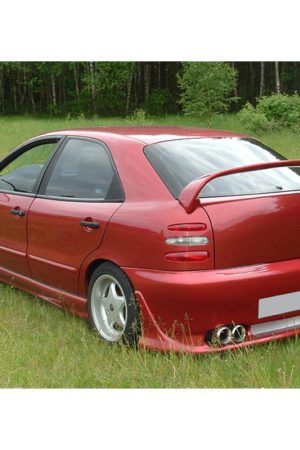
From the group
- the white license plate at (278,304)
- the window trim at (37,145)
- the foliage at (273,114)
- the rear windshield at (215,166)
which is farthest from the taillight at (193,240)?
the foliage at (273,114)

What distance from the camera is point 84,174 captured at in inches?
178

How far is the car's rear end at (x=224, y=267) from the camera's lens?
347 centimetres

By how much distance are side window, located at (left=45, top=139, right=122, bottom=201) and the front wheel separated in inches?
22.1

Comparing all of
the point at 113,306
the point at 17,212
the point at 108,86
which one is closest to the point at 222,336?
Answer: the point at 113,306

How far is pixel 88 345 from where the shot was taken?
13.4 ft

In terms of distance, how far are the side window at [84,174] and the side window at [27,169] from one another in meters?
0.26

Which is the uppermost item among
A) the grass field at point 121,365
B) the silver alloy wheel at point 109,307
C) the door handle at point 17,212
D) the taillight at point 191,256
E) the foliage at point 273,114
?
the taillight at point 191,256

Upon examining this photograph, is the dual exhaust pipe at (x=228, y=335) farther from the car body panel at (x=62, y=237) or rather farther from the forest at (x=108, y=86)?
the forest at (x=108, y=86)

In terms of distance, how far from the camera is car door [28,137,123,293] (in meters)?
4.16

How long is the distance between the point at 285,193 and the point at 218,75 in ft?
79.4

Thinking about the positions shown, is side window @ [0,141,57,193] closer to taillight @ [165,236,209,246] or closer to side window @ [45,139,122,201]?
side window @ [45,139,122,201]

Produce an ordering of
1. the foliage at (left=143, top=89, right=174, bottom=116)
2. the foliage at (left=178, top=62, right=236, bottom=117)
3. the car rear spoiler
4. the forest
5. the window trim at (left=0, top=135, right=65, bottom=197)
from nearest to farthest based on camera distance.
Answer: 1. the car rear spoiler
2. the window trim at (left=0, top=135, right=65, bottom=197)
3. the foliage at (left=178, top=62, right=236, bottom=117)
4. the foliage at (left=143, top=89, right=174, bottom=116)
5. the forest

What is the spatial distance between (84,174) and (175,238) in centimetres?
130

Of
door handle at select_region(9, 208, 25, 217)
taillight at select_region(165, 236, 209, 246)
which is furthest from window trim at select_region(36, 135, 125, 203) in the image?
taillight at select_region(165, 236, 209, 246)
